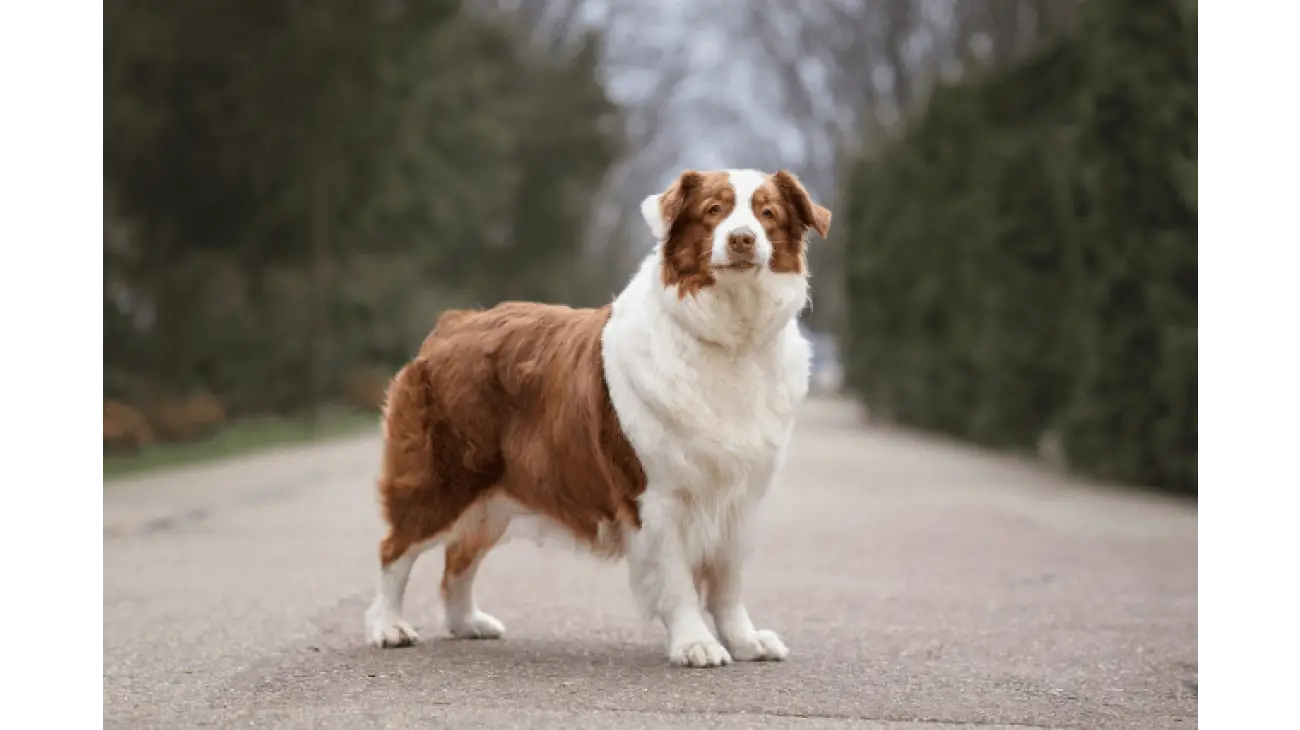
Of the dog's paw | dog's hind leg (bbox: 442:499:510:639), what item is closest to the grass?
dog's hind leg (bbox: 442:499:510:639)

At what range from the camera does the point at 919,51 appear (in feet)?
145

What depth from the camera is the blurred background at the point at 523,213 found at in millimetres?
15008

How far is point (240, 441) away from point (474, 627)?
16421 mm

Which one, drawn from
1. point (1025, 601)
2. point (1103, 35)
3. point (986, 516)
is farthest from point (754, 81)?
point (1025, 601)

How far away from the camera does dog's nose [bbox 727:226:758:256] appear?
18.5 feet

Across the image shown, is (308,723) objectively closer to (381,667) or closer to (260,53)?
(381,667)

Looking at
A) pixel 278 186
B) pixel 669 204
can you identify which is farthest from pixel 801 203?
pixel 278 186

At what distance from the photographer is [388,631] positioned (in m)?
6.54

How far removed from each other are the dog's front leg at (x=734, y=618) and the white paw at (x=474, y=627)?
109cm

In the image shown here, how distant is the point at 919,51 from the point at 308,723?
41.3 m

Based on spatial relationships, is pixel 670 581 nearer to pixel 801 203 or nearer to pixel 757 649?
pixel 757 649

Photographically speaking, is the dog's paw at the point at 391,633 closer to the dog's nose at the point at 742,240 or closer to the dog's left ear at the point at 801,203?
the dog's nose at the point at 742,240

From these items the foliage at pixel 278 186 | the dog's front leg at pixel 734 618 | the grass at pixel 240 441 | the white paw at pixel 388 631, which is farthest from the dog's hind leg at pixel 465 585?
the foliage at pixel 278 186

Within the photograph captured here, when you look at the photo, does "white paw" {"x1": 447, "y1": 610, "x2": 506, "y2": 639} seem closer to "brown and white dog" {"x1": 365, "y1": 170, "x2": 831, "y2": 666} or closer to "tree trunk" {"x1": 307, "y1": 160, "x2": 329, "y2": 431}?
"brown and white dog" {"x1": 365, "y1": 170, "x2": 831, "y2": 666}
